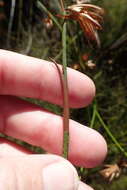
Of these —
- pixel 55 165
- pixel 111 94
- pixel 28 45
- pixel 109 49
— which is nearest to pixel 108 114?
pixel 111 94

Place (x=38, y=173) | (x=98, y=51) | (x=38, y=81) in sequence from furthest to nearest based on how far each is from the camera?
(x=98, y=51) → (x=38, y=81) → (x=38, y=173)

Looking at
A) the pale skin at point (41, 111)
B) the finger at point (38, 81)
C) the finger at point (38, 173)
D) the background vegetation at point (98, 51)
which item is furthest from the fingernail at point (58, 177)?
the background vegetation at point (98, 51)

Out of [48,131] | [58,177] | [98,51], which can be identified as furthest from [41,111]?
[98,51]

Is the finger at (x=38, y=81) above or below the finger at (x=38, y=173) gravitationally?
above

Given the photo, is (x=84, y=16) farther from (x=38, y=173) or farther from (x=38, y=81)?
(x=38, y=173)

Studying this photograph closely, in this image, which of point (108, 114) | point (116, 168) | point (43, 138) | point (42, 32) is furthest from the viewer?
point (42, 32)

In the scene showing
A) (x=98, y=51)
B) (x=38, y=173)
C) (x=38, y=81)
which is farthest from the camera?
(x=98, y=51)

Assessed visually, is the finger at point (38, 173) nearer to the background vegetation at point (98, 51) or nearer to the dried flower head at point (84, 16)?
the dried flower head at point (84, 16)

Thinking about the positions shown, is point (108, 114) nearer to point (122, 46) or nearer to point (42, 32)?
point (122, 46)
